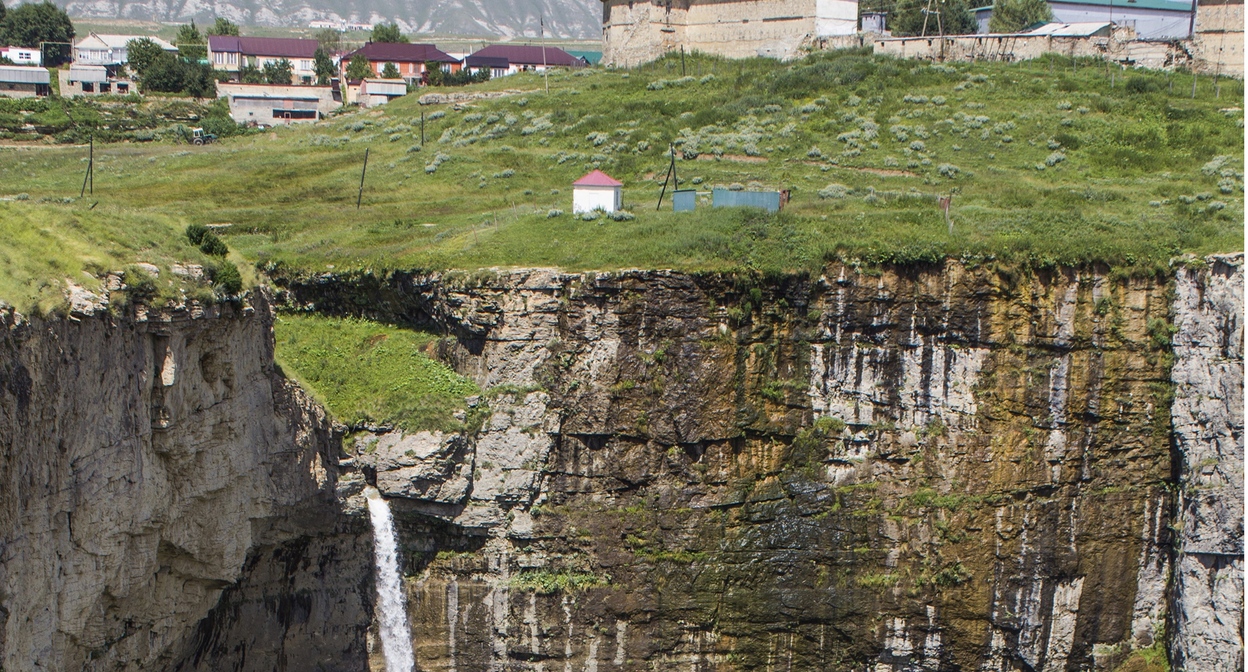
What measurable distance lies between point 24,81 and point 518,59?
165 feet

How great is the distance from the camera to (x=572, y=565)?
3862cm

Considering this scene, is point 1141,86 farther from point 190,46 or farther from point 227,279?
point 190,46

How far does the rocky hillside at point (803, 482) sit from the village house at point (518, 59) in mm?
87540

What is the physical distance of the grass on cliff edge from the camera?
39.8m

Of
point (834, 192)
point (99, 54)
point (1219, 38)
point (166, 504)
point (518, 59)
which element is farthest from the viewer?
point (518, 59)

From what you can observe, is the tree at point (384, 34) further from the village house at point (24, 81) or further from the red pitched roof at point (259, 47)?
the village house at point (24, 81)

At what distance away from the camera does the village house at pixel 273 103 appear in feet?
319

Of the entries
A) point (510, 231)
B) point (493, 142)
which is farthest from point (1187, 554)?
point (493, 142)

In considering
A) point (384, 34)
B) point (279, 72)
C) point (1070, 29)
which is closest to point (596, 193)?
point (1070, 29)

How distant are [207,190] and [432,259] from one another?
21201mm

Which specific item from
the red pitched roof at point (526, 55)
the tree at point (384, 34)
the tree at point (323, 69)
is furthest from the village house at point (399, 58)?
the red pitched roof at point (526, 55)

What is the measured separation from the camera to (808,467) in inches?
1529

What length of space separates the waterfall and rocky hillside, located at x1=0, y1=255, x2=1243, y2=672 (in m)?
0.45

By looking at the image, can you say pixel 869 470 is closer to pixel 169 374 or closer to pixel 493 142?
pixel 169 374
